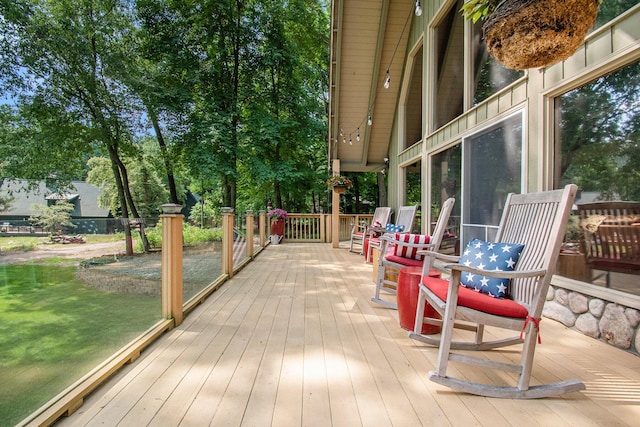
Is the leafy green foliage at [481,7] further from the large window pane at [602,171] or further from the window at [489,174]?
the window at [489,174]

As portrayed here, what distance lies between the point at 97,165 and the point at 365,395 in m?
16.3

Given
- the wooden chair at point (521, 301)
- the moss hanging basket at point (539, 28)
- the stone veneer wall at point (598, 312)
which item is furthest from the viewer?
the stone veneer wall at point (598, 312)

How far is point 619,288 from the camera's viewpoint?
7.10 feet

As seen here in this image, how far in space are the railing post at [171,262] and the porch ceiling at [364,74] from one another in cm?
508

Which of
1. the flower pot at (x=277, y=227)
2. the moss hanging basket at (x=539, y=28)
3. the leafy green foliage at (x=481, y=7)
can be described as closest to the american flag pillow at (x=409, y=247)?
the moss hanging basket at (x=539, y=28)

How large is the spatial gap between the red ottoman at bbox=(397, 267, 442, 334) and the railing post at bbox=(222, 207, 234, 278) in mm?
2535

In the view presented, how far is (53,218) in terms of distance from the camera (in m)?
1.63

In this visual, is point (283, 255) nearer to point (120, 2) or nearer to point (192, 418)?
point (192, 418)

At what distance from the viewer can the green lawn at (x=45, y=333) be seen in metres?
1.35

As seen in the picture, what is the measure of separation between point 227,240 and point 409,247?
2432 mm

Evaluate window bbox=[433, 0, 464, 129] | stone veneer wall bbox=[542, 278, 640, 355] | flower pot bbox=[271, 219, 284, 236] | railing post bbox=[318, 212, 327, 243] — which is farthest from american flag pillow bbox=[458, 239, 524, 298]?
railing post bbox=[318, 212, 327, 243]

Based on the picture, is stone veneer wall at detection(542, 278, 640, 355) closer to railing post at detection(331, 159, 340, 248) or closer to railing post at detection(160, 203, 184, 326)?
railing post at detection(160, 203, 184, 326)

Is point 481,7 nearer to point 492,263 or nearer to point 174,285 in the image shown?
point 492,263

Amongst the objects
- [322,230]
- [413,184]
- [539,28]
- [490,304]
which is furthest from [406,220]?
[322,230]
